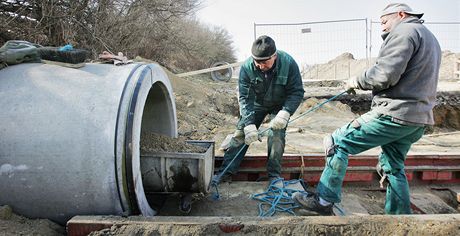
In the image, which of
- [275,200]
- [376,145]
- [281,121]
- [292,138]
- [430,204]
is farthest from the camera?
[292,138]

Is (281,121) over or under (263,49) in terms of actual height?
under

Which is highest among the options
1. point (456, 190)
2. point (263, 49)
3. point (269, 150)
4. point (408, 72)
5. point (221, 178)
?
point (263, 49)

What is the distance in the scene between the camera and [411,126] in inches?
111

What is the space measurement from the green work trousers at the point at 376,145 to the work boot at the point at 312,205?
0.08 metres

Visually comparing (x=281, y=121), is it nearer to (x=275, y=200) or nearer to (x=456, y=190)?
(x=275, y=200)

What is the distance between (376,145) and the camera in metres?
2.95

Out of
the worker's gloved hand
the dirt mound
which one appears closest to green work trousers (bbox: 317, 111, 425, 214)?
Result: the worker's gloved hand

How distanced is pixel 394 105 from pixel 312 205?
1.03 m

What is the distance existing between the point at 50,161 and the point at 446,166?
4.01 metres

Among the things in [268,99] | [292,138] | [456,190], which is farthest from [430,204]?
[292,138]

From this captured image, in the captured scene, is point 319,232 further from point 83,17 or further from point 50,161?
point 83,17

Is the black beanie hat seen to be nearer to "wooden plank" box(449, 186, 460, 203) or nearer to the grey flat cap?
the grey flat cap

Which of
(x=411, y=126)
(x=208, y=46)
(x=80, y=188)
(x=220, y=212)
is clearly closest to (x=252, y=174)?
(x=220, y=212)

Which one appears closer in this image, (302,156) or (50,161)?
(50,161)
